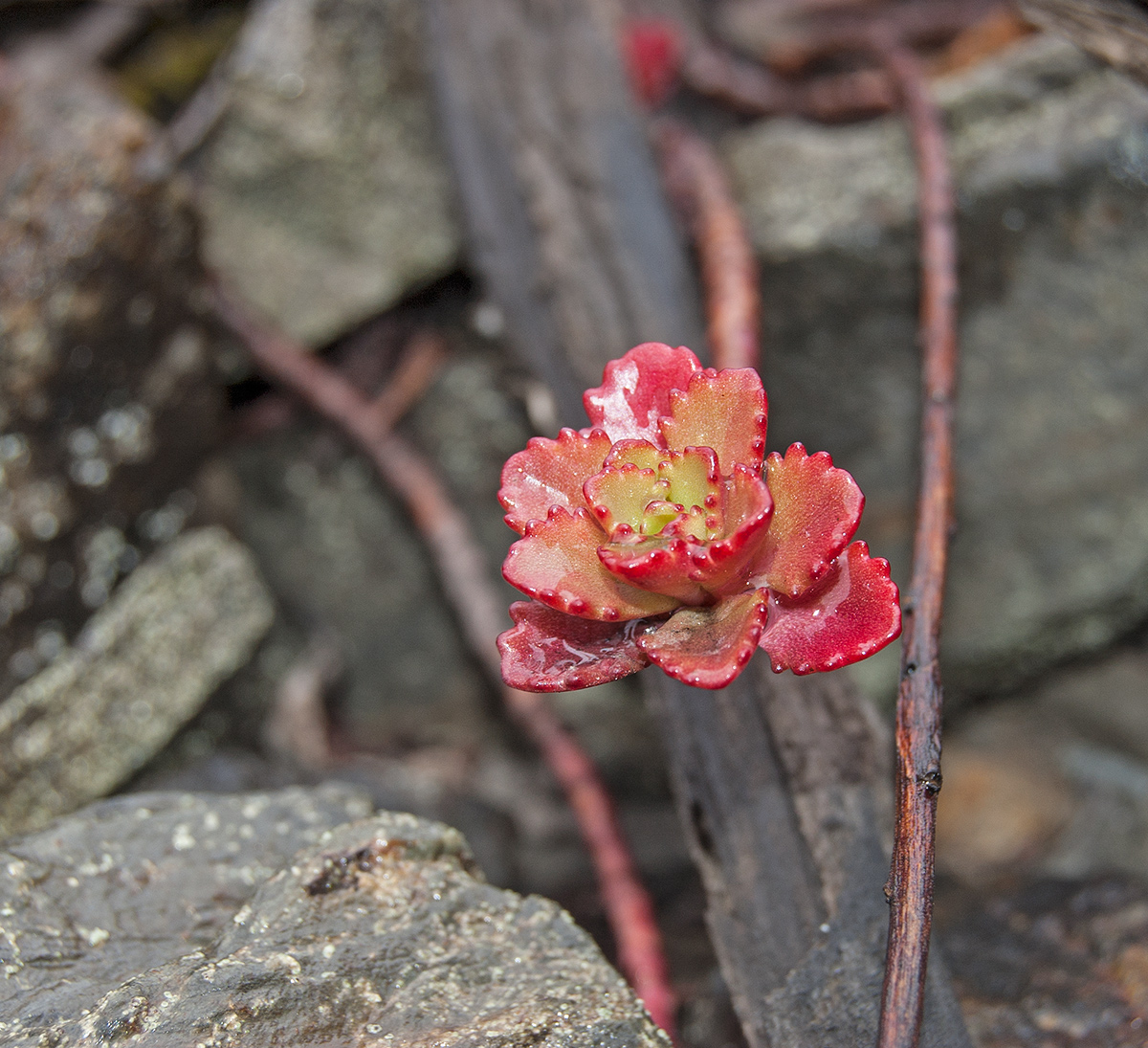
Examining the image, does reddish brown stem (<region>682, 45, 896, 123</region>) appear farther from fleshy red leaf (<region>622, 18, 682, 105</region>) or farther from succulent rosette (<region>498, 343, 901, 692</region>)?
succulent rosette (<region>498, 343, 901, 692</region>)

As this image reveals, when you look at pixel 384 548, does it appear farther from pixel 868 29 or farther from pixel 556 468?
pixel 868 29

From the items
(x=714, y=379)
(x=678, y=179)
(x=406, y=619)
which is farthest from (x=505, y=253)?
(x=714, y=379)

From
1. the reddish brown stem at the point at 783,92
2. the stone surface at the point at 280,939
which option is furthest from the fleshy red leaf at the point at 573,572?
the reddish brown stem at the point at 783,92

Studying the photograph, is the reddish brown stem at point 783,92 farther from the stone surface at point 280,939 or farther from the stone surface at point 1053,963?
the stone surface at point 280,939

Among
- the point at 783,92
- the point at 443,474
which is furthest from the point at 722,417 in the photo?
the point at 783,92

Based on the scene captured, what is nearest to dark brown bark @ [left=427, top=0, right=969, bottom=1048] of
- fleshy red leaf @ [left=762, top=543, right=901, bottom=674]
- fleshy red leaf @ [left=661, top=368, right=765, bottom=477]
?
fleshy red leaf @ [left=762, top=543, right=901, bottom=674]

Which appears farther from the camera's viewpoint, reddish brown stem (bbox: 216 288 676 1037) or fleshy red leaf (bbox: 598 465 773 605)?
reddish brown stem (bbox: 216 288 676 1037)

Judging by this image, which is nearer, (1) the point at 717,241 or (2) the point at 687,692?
(2) the point at 687,692
